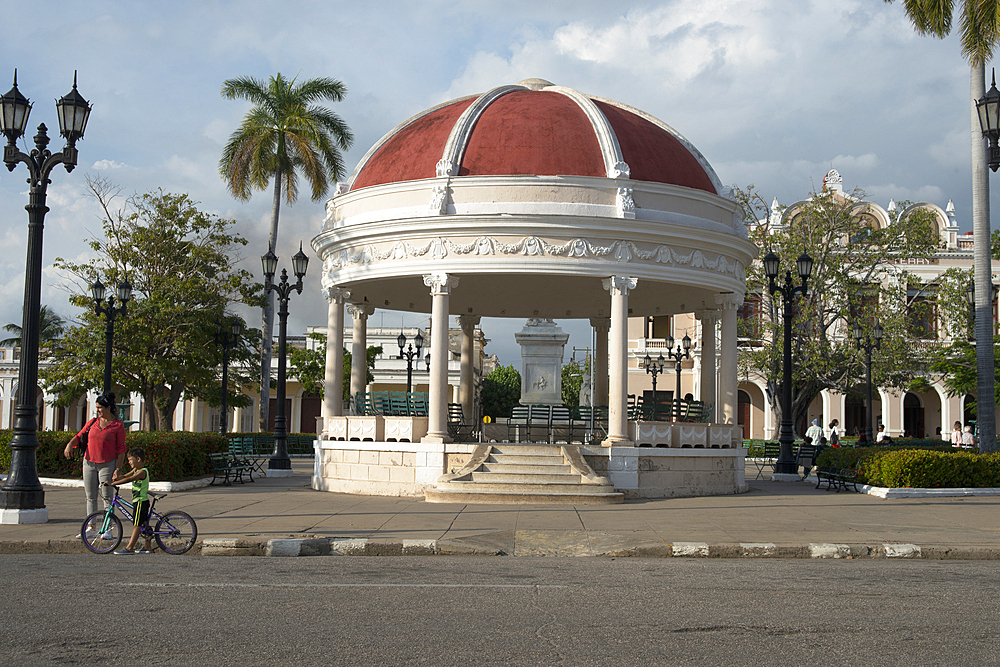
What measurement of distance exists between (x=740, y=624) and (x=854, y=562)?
4.60 metres

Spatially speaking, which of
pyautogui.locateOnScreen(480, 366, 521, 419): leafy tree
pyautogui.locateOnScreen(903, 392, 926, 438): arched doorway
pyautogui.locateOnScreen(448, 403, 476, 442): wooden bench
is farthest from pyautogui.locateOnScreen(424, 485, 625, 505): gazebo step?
pyautogui.locateOnScreen(480, 366, 521, 419): leafy tree

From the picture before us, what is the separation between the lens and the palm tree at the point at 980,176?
2273cm

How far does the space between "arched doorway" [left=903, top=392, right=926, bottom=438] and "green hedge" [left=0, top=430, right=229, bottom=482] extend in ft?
150

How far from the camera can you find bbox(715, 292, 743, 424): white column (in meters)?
21.3

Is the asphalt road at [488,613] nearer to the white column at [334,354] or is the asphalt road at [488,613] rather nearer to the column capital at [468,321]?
the white column at [334,354]

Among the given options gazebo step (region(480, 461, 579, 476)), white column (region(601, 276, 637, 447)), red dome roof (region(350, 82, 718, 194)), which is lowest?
gazebo step (region(480, 461, 579, 476))

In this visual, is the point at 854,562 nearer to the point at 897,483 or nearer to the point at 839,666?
the point at 839,666

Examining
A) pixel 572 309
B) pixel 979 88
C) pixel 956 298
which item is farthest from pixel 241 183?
pixel 956 298

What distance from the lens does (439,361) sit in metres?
18.8

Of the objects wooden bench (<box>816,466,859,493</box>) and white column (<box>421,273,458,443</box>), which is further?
wooden bench (<box>816,466,859,493</box>)

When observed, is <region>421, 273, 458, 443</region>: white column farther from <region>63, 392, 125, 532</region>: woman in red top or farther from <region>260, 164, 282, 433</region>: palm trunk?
<region>260, 164, 282, 433</region>: palm trunk

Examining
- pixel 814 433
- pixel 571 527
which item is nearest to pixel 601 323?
pixel 814 433

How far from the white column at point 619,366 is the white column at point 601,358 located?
7726mm

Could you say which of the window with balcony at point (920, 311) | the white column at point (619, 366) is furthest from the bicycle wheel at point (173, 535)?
the window with balcony at point (920, 311)
